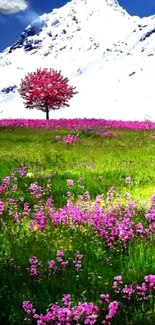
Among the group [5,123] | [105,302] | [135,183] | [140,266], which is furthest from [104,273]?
[5,123]

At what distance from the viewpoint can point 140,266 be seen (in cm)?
446

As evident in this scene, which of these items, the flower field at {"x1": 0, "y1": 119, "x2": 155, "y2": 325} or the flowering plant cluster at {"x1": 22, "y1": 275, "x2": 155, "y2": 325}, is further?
the flower field at {"x1": 0, "y1": 119, "x2": 155, "y2": 325}

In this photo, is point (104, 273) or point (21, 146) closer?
point (104, 273)

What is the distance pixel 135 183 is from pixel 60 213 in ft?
13.6

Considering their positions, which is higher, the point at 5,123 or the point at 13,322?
the point at 5,123

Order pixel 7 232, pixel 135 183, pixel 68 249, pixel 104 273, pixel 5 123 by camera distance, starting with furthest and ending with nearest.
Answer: pixel 5 123 < pixel 135 183 < pixel 7 232 < pixel 68 249 < pixel 104 273

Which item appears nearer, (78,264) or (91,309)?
(91,309)

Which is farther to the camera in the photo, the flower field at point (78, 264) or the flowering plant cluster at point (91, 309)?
the flower field at point (78, 264)

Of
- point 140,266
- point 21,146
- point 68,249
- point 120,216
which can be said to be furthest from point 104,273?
point 21,146

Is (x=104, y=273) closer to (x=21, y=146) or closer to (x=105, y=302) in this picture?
(x=105, y=302)

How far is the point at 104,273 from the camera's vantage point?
4348 millimetres

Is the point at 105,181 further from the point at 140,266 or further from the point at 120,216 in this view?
the point at 140,266

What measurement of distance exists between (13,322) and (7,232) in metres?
2.21

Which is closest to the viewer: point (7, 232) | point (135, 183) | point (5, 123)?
point (7, 232)
